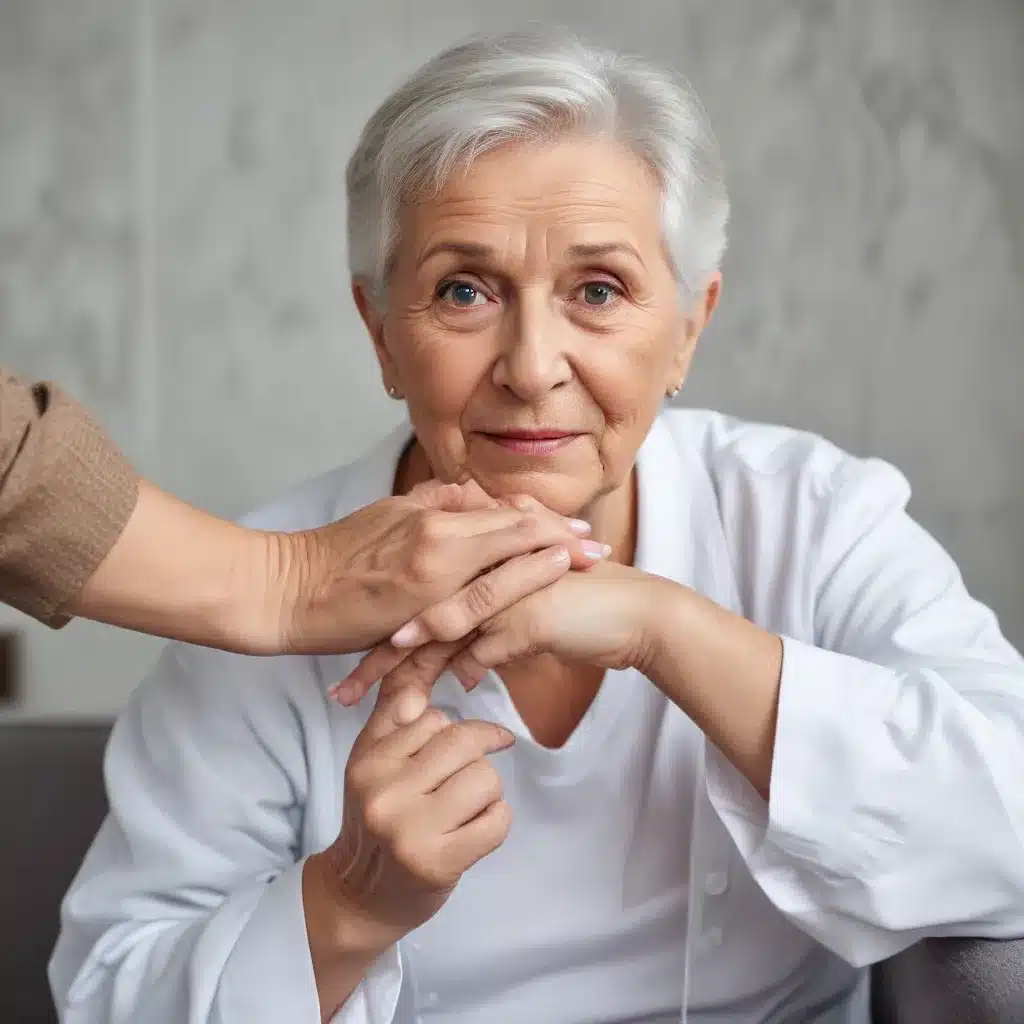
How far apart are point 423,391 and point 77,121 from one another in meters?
1.77

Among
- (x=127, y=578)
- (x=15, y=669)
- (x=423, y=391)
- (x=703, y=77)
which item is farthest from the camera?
(x=15, y=669)

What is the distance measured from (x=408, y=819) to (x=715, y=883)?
17.1 inches

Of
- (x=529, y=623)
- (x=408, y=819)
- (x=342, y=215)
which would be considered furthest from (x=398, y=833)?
(x=342, y=215)

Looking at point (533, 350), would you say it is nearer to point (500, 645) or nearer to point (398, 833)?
point (500, 645)

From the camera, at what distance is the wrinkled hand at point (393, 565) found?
1.31 meters

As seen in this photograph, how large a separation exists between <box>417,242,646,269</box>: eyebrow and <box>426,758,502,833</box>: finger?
50 centimetres

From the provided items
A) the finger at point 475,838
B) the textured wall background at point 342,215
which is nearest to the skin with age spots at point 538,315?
the finger at point 475,838

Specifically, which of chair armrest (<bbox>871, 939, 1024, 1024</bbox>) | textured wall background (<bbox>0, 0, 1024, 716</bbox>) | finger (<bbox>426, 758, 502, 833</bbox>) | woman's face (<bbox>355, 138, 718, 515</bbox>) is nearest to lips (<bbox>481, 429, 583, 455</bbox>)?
woman's face (<bbox>355, 138, 718, 515</bbox>)

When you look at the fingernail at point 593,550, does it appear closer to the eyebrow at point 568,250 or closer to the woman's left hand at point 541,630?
the woman's left hand at point 541,630

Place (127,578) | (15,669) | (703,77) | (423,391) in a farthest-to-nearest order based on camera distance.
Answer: (15,669) → (703,77) → (423,391) → (127,578)

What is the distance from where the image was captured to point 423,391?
1.45 metres

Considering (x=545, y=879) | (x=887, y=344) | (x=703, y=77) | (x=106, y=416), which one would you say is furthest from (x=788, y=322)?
(x=545, y=879)

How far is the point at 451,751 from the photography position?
127cm

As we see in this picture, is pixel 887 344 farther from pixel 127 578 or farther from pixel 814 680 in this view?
pixel 127 578
